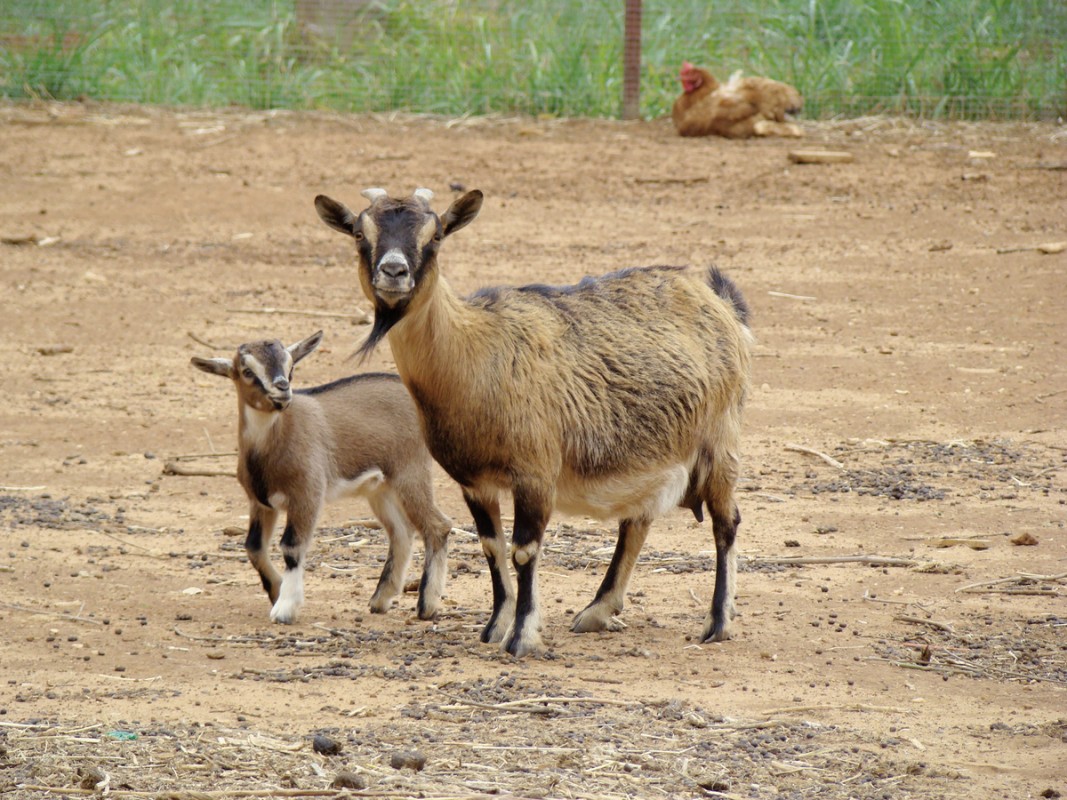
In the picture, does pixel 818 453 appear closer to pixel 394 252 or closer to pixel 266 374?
pixel 266 374

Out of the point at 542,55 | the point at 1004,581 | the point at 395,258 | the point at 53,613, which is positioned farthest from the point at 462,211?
the point at 542,55

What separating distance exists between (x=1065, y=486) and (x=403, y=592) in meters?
3.91

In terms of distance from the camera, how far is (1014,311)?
40.9ft

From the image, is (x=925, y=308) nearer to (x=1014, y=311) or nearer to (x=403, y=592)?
(x=1014, y=311)

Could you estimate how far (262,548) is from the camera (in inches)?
289

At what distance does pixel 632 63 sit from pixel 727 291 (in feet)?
32.6

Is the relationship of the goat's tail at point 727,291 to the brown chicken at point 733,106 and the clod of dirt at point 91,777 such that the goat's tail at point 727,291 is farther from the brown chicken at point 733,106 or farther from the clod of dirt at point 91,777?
the brown chicken at point 733,106

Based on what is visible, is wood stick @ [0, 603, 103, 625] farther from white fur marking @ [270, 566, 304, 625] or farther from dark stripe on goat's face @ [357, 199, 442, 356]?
dark stripe on goat's face @ [357, 199, 442, 356]

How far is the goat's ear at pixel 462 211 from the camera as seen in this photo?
6.43 metres

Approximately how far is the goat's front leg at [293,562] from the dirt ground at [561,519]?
5.6 inches

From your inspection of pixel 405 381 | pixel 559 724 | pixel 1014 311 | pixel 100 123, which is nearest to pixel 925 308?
pixel 1014 311

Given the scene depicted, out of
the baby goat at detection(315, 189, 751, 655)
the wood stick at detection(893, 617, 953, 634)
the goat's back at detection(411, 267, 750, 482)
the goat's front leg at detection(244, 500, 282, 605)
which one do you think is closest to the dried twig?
the wood stick at detection(893, 617, 953, 634)

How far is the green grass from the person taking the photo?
55.6 feet

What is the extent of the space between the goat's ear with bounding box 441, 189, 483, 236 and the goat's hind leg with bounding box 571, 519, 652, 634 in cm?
159
